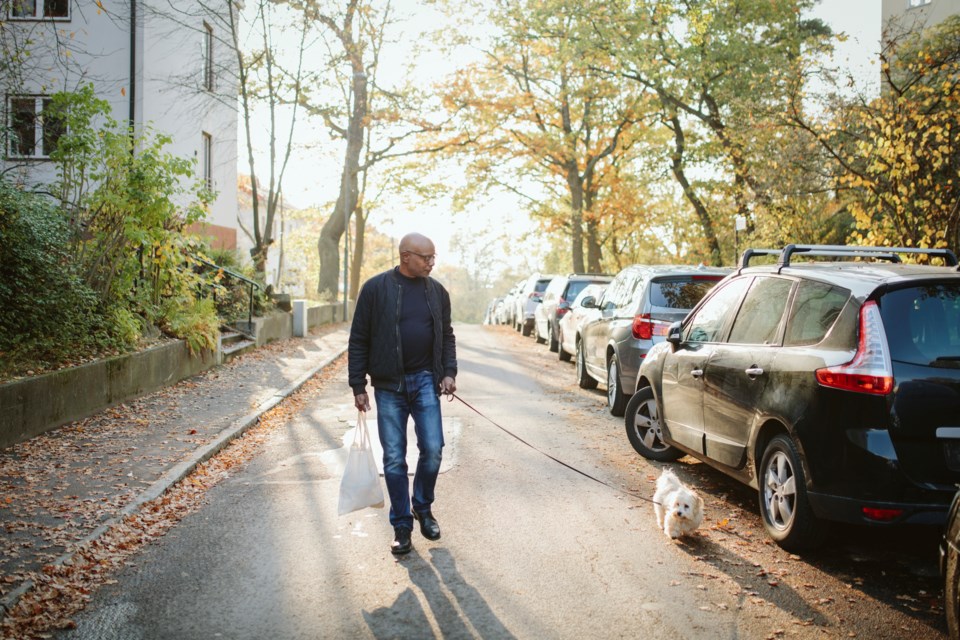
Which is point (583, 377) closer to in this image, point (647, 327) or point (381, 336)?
point (647, 327)

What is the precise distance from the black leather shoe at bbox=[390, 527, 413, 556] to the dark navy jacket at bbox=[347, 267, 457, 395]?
88 centimetres

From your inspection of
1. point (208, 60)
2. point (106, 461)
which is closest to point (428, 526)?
point (106, 461)

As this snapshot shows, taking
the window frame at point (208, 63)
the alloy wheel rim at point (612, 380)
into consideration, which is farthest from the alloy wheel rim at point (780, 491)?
the window frame at point (208, 63)

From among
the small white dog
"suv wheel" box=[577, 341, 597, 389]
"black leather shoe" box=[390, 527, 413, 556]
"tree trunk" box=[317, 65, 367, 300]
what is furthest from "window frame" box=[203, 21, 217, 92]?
the small white dog

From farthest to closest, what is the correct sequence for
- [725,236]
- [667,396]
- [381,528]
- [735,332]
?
[725,236], [667,396], [735,332], [381,528]

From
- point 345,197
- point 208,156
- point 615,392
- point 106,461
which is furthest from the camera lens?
point 345,197

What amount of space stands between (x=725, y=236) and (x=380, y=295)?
1078 inches

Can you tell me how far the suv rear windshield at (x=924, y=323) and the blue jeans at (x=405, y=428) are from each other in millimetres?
2719

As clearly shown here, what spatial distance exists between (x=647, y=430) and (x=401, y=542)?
12.0ft

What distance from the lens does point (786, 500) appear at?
17.9ft

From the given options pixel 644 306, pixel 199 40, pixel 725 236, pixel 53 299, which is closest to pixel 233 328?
pixel 53 299

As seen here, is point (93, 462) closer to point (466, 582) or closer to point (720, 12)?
point (466, 582)

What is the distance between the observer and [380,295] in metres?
5.54

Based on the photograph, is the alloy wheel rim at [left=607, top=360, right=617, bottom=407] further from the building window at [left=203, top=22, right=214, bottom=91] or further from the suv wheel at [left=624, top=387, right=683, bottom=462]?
the building window at [left=203, top=22, right=214, bottom=91]
